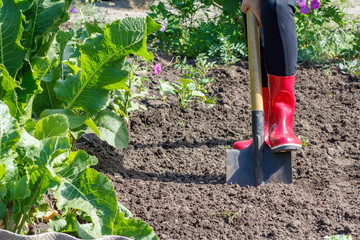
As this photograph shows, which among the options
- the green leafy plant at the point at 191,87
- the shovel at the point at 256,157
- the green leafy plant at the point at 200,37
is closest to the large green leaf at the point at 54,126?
the shovel at the point at 256,157

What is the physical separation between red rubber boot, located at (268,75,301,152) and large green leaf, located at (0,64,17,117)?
130cm

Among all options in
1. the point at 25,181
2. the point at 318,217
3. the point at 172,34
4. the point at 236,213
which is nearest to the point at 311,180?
the point at 318,217

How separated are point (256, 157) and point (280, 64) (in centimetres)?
50

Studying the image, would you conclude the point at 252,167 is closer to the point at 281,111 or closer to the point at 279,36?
the point at 281,111

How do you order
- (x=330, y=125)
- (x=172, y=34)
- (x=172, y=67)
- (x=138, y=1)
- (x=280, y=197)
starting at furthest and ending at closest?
1. (x=138, y=1)
2. (x=172, y=34)
3. (x=172, y=67)
4. (x=330, y=125)
5. (x=280, y=197)

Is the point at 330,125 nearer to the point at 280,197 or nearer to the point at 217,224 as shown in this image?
the point at 280,197

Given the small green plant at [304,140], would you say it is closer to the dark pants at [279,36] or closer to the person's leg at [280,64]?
the person's leg at [280,64]

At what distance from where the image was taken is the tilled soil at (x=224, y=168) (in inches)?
90.8

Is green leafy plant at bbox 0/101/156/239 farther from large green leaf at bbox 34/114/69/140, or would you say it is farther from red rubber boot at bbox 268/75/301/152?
red rubber boot at bbox 268/75/301/152

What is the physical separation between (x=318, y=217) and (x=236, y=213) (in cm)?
37

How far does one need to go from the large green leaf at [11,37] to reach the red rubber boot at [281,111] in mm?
1288

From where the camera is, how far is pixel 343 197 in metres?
2.51

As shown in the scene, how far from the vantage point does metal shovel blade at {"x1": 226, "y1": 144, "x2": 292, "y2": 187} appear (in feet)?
8.79

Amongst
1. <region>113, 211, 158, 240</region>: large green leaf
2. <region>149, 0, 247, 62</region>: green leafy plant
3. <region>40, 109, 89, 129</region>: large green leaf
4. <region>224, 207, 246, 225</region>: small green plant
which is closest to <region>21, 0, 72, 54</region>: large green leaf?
<region>40, 109, 89, 129</region>: large green leaf
